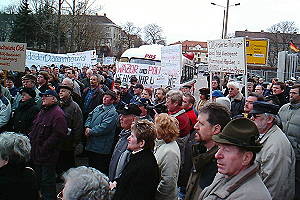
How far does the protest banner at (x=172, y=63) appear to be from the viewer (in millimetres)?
9375

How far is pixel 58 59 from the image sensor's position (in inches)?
750

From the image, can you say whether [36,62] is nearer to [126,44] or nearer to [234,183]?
[234,183]

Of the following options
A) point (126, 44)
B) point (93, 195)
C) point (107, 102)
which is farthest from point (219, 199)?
point (126, 44)

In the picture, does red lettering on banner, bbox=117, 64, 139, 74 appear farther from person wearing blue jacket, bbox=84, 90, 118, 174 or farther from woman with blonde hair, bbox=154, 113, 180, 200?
woman with blonde hair, bbox=154, 113, 180, 200

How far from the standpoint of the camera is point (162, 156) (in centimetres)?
386

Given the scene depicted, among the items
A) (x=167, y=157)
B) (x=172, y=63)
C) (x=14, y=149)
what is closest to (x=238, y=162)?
(x=167, y=157)

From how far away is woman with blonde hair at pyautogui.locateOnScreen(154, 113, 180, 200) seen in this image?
3.68 m

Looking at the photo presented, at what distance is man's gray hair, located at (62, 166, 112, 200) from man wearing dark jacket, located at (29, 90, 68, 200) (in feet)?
9.55

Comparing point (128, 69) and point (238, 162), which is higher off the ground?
point (128, 69)

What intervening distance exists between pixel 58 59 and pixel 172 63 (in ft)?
36.2

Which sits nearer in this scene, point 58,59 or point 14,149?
point 14,149

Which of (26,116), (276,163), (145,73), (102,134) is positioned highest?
(145,73)

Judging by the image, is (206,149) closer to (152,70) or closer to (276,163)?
(276,163)

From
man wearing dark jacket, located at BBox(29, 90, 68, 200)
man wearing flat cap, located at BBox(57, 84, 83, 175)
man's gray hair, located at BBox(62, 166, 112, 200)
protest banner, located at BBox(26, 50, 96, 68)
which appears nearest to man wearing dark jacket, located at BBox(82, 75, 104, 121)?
man wearing flat cap, located at BBox(57, 84, 83, 175)
